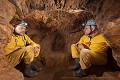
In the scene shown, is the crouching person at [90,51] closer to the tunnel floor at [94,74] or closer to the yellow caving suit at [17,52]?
the tunnel floor at [94,74]

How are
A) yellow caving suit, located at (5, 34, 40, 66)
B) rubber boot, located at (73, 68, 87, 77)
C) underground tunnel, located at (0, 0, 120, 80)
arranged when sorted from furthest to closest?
rubber boot, located at (73, 68, 87, 77), yellow caving suit, located at (5, 34, 40, 66), underground tunnel, located at (0, 0, 120, 80)

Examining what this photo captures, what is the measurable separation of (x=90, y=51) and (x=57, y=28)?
2.44 meters

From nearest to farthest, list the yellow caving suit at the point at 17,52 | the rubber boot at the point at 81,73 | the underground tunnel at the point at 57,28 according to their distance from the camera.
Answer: the underground tunnel at the point at 57,28 < the yellow caving suit at the point at 17,52 < the rubber boot at the point at 81,73

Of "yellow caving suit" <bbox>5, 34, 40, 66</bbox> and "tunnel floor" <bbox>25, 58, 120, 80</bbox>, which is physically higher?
"yellow caving suit" <bbox>5, 34, 40, 66</bbox>

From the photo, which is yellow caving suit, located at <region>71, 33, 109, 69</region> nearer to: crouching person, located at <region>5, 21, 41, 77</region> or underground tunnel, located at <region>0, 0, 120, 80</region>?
underground tunnel, located at <region>0, 0, 120, 80</region>

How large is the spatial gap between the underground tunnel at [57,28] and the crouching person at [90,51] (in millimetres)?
286

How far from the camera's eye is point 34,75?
4926 millimetres

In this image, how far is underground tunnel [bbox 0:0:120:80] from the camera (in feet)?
11.8

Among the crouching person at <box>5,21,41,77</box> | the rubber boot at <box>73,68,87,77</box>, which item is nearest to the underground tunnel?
the rubber boot at <box>73,68,87,77</box>

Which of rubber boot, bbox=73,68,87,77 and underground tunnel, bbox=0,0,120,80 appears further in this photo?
rubber boot, bbox=73,68,87,77

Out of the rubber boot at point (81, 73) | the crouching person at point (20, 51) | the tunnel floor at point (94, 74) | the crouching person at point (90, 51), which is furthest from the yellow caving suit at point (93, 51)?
the crouching person at point (20, 51)

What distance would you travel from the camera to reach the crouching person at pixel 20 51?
4570mm

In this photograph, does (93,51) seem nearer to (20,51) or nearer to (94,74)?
(94,74)

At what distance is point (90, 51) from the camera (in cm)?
467
